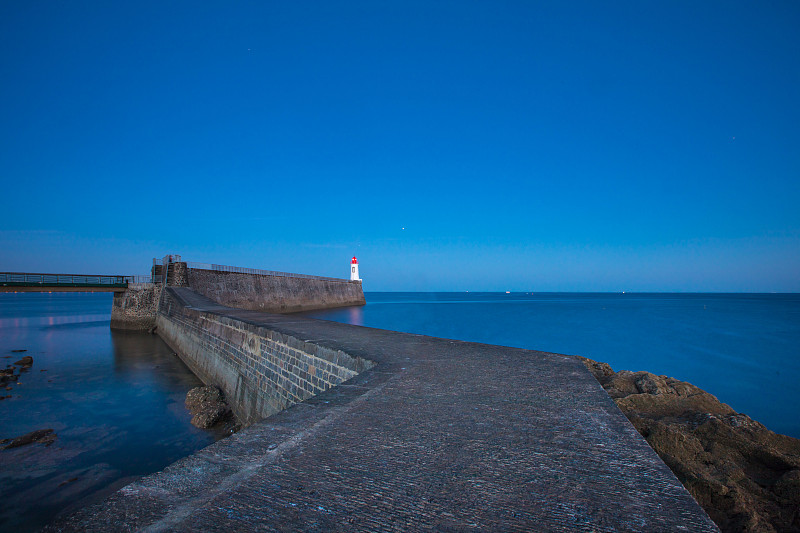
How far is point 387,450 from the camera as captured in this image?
2238 millimetres

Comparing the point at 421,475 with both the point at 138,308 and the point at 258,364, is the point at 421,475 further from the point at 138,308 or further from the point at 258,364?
the point at 138,308

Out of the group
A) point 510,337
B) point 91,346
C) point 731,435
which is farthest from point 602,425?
point 510,337

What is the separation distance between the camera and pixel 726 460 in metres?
3.27

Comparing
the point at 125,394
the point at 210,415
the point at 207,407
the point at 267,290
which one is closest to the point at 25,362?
the point at 125,394

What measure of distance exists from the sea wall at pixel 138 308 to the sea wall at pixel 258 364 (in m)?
11.0

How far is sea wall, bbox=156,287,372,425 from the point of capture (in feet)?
16.1

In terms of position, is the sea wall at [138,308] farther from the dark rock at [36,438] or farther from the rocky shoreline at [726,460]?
the rocky shoreline at [726,460]

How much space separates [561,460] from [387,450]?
3.13 ft

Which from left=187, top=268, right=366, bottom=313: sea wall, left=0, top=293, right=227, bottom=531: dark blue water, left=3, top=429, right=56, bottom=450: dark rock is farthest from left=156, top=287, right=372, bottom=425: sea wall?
left=187, top=268, right=366, bottom=313: sea wall

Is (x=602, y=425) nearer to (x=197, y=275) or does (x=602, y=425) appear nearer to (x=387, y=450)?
(x=387, y=450)

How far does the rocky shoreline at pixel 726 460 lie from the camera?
2.43 metres

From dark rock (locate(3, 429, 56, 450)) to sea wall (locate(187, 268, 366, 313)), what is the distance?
15095 mm

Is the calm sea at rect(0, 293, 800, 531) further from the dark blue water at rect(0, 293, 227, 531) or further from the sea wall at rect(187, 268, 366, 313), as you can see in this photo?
the sea wall at rect(187, 268, 366, 313)

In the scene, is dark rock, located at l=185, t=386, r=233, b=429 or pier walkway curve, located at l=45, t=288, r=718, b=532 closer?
pier walkway curve, located at l=45, t=288, r=718, b=532
